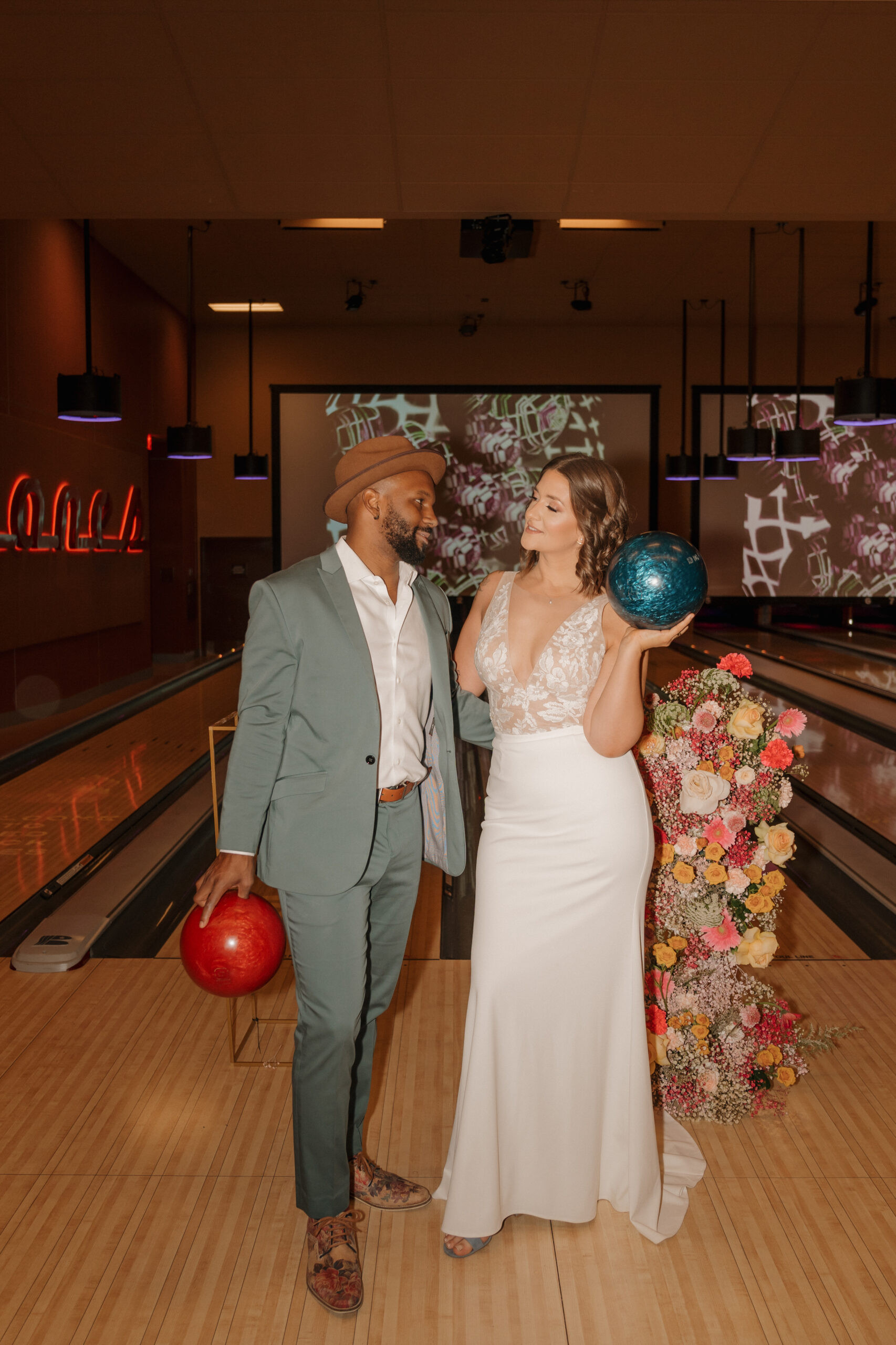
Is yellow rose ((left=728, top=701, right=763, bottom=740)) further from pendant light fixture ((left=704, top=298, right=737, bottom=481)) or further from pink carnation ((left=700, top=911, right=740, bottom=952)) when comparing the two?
pendant light fixture ((left=704, top=298, right=737, bottom=481))

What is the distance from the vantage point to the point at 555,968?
181cm

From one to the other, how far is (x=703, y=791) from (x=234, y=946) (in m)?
1.04

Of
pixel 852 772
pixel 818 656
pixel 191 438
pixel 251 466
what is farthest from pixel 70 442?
pixel 818 656

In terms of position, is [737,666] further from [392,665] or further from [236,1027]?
[236,1027]

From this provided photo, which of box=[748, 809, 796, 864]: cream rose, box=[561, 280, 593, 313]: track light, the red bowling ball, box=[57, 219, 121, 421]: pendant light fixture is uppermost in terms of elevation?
box=[561, 280, 593, 313]: track light

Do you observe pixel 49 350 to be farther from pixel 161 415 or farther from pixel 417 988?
pixel 417 988

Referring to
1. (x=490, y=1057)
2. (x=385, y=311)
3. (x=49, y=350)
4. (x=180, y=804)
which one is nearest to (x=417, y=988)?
(x=490, y=1057)

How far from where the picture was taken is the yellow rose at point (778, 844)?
7.39ft

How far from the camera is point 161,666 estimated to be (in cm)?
1178

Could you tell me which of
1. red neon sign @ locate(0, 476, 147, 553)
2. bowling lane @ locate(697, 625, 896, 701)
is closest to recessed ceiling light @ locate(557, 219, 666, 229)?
bowling lane @ locate(697, 625, 896, 701)

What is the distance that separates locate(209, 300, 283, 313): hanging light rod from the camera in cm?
1156

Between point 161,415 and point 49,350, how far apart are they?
3294mm

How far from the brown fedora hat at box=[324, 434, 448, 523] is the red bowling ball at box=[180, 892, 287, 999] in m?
0.74

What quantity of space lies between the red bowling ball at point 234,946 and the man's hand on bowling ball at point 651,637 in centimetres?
82
